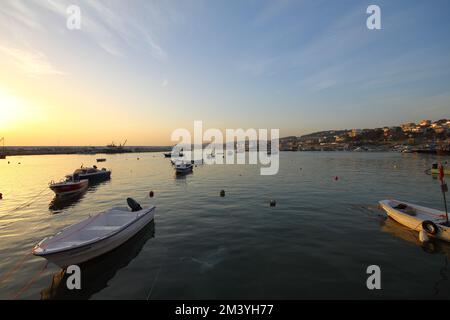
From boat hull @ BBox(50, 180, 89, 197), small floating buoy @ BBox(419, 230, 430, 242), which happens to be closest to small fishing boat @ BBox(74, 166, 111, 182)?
boat hull @ BBox(50, 180, 89, 197)

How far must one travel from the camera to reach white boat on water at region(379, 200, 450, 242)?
57.0 ft

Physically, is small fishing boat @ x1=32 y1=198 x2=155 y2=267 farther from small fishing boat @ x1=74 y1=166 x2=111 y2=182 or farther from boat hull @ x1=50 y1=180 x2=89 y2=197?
small fishing boat @ x1=74 y1=166 x2=111 y2=182

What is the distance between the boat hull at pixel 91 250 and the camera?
12.8m

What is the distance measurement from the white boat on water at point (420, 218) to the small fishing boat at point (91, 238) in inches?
829

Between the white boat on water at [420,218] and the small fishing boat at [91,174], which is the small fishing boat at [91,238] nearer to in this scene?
the white boat on water at [420,218]

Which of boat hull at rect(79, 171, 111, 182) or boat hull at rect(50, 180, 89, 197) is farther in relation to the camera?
boat hull at rect(79, 171, 111, 182)

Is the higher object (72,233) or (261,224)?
(72,233)

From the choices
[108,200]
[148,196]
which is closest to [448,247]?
[148,196]

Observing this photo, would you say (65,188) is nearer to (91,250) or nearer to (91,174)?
(91,174)

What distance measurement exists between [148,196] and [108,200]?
5349 mm

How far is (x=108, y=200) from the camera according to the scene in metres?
34.6

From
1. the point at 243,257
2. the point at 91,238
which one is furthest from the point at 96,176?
the point at 243,257

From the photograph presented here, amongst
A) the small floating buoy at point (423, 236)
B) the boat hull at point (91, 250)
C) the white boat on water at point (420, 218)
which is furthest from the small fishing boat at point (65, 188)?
the small floating buoy at point (423, 236)
